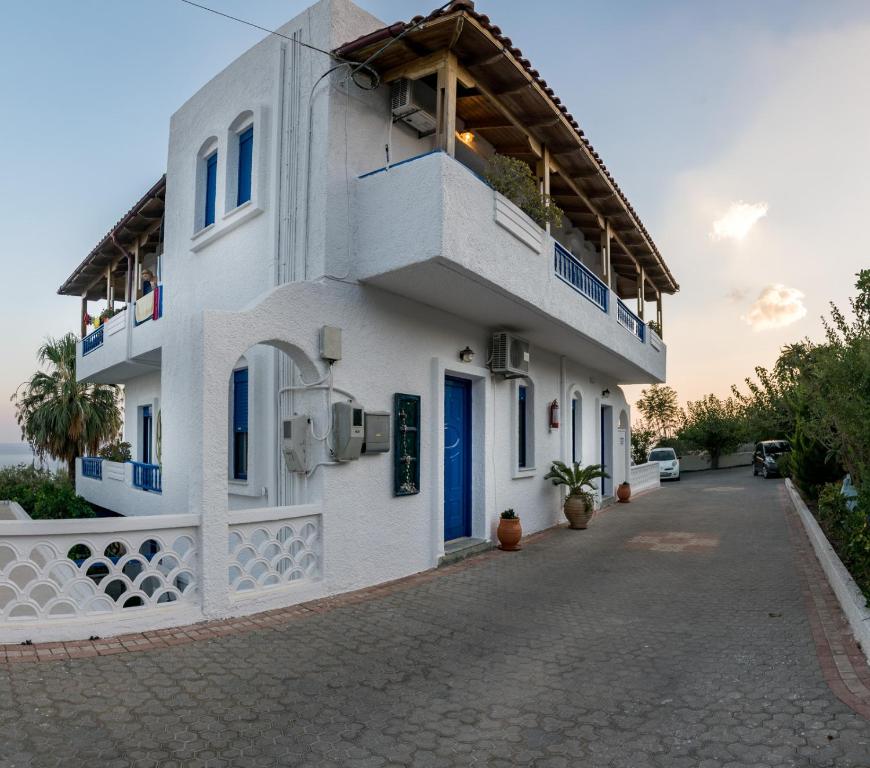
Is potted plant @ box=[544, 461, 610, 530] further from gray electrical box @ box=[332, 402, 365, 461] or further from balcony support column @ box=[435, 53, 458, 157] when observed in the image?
balcony support column @ box=[435, 53, 458, 157]

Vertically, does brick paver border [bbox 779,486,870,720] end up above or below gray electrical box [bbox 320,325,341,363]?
below

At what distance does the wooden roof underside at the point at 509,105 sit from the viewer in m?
7.04

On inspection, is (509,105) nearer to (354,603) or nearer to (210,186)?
(210,186)

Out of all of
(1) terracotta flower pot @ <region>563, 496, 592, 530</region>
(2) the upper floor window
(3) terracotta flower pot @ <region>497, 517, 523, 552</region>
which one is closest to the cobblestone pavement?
(3) terracotta flower pot @ <region>497, 517, 523, 552</region>

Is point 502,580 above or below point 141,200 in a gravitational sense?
below

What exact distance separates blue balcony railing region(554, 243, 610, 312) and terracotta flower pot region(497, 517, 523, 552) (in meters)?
4.00

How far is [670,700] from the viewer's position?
4105mm

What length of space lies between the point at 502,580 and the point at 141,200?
9.86 meters

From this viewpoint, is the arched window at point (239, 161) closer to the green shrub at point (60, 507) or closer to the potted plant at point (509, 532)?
the potted plant at point (509, 532)

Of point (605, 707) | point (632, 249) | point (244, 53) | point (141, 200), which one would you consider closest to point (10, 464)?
point (141, 200)

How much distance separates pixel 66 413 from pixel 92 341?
399cm

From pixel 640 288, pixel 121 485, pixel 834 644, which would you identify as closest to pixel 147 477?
pixel 121 485

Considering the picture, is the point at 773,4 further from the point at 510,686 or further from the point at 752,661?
the point at 510,686

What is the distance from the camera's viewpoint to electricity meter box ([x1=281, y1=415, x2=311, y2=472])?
6.73 metres
